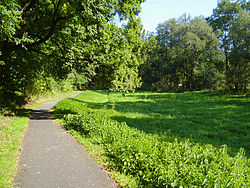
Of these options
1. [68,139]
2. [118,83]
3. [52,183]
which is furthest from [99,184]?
[118,83]

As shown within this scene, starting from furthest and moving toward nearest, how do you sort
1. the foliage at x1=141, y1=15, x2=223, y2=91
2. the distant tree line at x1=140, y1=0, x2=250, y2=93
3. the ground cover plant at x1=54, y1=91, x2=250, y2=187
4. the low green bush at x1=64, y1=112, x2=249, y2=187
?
the foliage at x1=141, y1=15, x2=223, y2=91
the distant tree line at x1=140, y1=0, x2=250, y2=93
the ground cover plant at x1=54, y1=91, x2=250, y2=187
the low green bush at x1=64, y1=112, x2=249, y2=187

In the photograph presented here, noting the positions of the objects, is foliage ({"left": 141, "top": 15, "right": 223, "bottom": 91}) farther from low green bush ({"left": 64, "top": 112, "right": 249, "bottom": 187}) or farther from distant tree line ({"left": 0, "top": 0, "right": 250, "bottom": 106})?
low green bush ({"left": 64, "top": 112, "right": 249, "bottom": 187})

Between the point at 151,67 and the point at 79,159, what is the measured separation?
47.9 metres

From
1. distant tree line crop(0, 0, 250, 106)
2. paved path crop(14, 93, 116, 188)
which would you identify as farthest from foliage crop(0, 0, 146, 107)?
paved path crop(14, 93, 116, 188)

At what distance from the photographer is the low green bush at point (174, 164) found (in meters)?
3.53

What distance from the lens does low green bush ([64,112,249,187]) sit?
3533 millimetres

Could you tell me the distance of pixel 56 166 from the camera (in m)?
5.59

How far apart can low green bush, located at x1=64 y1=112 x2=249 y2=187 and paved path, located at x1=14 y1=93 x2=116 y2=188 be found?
2.45 feet

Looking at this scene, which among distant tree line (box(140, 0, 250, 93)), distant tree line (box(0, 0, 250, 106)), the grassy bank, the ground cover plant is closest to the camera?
the ground cover plant

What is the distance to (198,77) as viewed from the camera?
41.1 m

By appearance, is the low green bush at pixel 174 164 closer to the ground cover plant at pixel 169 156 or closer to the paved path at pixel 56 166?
the ground cover plant at pixel 169 156

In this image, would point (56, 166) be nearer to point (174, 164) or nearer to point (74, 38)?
point (174, 164)

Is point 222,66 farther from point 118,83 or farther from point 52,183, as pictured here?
point 52,183

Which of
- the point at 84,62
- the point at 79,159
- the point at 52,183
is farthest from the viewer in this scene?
the point at 84,62
